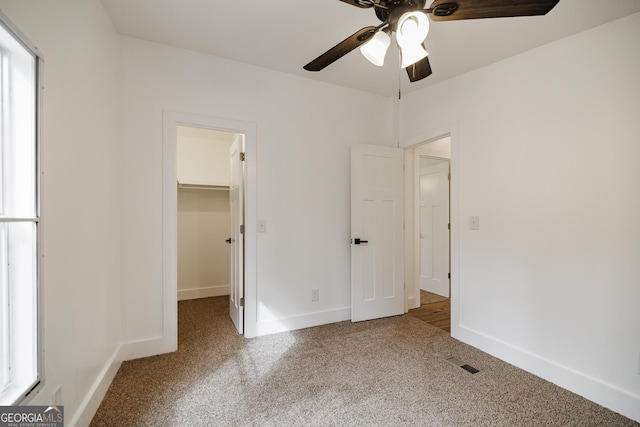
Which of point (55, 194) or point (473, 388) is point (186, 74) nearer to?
point (55, 194)

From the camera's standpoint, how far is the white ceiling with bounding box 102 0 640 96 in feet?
6.31

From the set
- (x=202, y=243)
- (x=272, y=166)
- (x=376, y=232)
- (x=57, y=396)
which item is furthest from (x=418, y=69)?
(x=202, y=243)

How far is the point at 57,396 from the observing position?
130 cm

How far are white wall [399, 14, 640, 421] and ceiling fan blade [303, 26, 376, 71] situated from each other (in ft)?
5.28

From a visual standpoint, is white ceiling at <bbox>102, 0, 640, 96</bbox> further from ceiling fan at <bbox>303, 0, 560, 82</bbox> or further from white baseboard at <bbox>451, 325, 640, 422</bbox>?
white baseboard at <bbox>451, 325, 640, 422</bbox>

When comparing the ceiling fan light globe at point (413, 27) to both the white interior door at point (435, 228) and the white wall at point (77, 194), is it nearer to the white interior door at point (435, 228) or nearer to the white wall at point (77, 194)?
the white wall at point (77, 194)

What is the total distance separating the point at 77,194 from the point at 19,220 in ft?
1.78

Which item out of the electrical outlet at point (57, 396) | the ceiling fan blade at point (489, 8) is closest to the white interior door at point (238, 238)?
the electrical outlet at point (57, 396)

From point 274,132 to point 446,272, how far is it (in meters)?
3.25

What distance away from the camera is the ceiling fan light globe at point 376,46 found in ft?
5.06

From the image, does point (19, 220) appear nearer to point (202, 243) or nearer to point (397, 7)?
point (397, 7)

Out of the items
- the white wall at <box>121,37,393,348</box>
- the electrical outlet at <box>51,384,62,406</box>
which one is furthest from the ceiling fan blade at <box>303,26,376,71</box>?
the electrical outlet at <box>51,384,62,406</box>

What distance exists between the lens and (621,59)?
73.5 inches

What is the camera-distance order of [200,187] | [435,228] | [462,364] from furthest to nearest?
[435,228] → [200,187] → [462,364]
